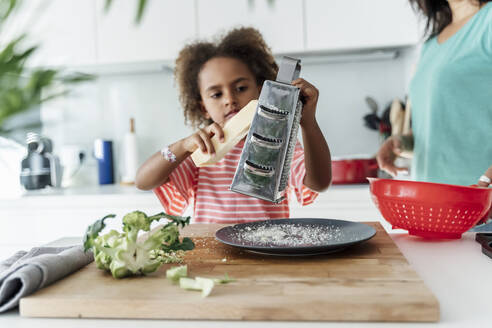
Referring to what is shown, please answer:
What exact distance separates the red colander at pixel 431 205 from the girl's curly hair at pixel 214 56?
65 centimetres

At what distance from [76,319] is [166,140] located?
2090 mm

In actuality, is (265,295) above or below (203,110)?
below

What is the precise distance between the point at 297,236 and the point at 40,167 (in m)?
1.90

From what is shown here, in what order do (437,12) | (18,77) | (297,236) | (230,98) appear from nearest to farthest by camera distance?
(18,77)
(297,236)
(230,98)
(437,12)

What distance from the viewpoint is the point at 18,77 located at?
316 mm

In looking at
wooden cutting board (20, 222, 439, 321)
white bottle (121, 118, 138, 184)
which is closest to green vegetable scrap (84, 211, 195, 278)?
wooden cutting board (20, 222, 439, 321)

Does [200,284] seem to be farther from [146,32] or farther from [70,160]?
[70,160]

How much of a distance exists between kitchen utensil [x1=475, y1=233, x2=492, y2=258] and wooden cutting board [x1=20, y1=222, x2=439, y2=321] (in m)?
0.19

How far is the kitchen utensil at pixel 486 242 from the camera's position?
783 millimetres

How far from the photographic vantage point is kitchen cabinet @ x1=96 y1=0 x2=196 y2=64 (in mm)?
2207

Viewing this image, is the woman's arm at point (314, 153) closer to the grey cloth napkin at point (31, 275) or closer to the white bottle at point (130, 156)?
the grey cloth napkin at point (31, 275)

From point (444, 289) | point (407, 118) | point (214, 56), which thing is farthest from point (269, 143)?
point (407, 118)

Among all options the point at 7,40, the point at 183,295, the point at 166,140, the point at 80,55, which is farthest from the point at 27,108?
the point at 166,140

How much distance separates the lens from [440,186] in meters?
0.85
